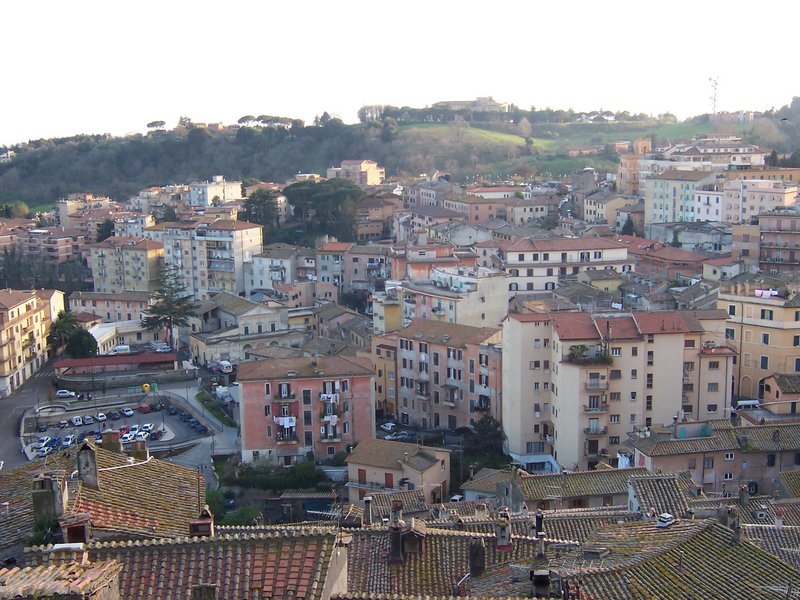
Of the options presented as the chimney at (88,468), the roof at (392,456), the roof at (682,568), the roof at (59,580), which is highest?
the roof at (59,580)

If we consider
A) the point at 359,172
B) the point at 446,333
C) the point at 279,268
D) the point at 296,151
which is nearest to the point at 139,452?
the point at 446,333

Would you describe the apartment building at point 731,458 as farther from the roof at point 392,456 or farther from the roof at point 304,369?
the roof at point 304,369

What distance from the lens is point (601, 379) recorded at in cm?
2348

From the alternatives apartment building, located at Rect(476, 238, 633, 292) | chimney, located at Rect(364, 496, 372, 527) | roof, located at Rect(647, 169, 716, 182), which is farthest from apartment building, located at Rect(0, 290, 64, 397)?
roof, located at Rect(647, 169, 716, 182)

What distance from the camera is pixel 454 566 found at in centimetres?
933

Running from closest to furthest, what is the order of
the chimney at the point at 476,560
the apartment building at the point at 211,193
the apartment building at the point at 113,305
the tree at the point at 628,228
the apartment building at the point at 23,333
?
the chimney at the point at 476,560 → the apartment building at the point at 23,333 → the apartment building at the point at 113,305 → the tree at the point at 628,228 → the apartment building at the point at 211,193

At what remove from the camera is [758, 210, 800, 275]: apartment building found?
3672 cm

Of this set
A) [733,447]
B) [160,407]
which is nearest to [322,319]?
[160,407]

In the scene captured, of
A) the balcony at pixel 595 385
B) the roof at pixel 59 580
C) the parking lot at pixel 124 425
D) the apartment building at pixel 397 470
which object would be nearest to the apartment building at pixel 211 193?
the parking lot at pixel 124 425

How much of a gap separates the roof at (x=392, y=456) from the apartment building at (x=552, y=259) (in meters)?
13.3

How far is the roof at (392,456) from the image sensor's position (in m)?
22.2

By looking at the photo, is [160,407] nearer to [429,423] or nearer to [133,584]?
[429,423]

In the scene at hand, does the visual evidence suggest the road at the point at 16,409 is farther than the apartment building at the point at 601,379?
Yes

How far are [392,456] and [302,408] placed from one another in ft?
14.1
